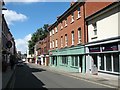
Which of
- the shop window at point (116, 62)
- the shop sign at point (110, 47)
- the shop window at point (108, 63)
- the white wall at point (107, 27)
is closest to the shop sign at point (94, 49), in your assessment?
the white wall at point (107, 27)

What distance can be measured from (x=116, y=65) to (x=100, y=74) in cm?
350

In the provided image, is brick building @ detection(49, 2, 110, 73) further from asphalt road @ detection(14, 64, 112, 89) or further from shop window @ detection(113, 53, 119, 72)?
shop window @ detection(113, 53, 119, 72)

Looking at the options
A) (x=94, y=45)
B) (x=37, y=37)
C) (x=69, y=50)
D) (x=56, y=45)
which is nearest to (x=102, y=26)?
(x=94, y=45)

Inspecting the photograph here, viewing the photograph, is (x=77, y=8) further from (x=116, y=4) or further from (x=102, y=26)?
(x=116, y=4)

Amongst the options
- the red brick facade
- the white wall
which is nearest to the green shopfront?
the red brick facade

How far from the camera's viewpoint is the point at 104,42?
2353cm

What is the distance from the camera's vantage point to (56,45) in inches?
1937

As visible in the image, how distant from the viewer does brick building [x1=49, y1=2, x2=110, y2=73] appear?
30.6 m

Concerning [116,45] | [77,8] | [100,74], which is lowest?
[100,74]

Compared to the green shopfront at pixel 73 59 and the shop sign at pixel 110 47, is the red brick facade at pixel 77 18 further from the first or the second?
the shop sign at pixel 110 47

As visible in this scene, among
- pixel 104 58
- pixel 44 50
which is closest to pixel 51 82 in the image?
pixel 104 58

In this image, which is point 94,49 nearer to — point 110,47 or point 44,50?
point 110,47

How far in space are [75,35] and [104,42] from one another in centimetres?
1056

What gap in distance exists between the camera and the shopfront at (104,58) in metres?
Answer: 21.7
